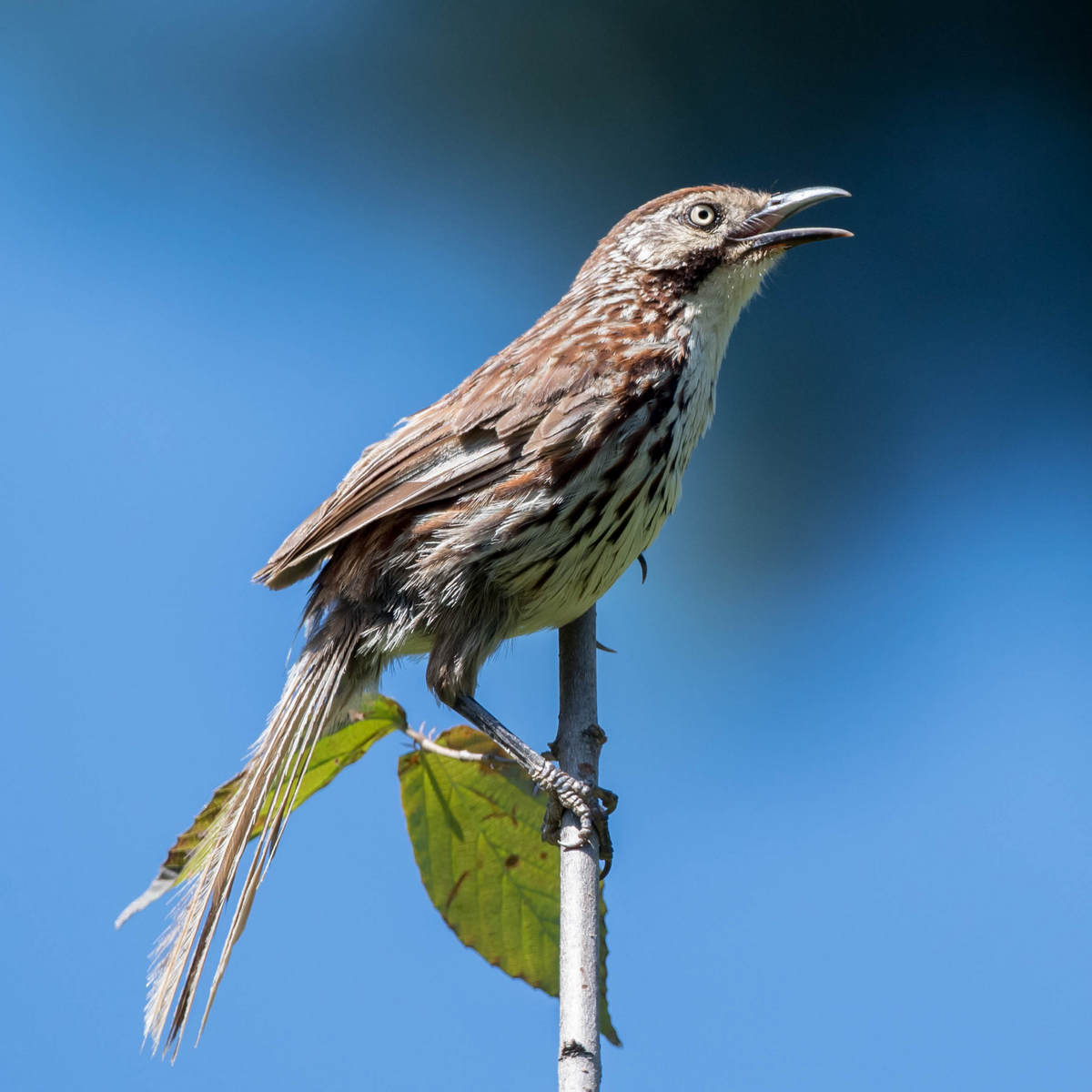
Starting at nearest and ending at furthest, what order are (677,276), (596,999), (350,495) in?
(596,999) → (350,495) → (677,276)

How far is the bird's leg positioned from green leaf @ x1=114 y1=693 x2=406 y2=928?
275 mm

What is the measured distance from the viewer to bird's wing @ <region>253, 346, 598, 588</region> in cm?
286

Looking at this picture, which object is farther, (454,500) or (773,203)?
(773,203)

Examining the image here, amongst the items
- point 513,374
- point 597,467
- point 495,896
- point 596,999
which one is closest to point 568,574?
point 597,467

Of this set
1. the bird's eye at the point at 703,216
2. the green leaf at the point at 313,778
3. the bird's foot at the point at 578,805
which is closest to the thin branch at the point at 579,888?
the bird's foot at the point at 578,805

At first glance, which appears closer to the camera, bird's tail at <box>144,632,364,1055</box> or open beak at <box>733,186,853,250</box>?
bird's tail at <box>144,632,364,1055</box>

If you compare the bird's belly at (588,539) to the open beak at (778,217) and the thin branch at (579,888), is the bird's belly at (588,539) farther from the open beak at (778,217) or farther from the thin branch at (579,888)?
the open beak at (778,217)

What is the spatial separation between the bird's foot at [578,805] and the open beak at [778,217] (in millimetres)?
1407

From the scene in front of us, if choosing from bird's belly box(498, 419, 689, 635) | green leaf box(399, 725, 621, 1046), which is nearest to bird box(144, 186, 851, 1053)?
bird's belly box(498, 419, 689, 635)

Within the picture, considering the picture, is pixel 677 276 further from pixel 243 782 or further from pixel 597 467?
pixel 243 782

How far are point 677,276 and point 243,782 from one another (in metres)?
1.61

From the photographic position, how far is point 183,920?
259 centimetres

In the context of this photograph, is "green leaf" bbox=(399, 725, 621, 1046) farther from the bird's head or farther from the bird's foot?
the bird's head

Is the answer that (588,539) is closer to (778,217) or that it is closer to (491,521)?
(491,521)
